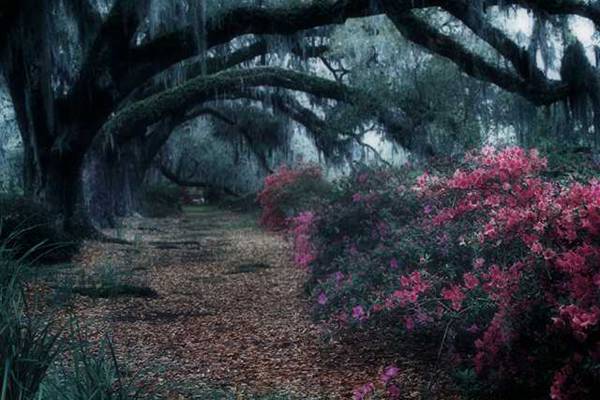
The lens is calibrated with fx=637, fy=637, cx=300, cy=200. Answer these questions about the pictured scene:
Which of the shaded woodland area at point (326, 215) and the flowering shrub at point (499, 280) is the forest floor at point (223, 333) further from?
the flowering shrub at point (499, 280)

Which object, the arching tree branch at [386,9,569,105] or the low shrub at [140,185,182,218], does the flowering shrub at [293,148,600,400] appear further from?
the low shrub at [140,185,182,218]

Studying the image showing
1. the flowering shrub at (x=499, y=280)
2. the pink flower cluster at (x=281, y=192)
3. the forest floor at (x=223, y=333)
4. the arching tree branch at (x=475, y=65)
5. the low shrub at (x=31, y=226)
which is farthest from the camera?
the pink flower cluster at (x=281, y=192)

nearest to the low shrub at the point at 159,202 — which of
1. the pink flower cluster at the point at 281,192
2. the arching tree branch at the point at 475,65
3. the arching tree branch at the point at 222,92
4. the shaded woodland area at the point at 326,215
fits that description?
the shaded woodland area at the point at 326,215

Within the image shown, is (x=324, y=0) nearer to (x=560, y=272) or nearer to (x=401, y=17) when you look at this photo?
(x=401, y=17)

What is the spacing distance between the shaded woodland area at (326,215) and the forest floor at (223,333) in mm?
28

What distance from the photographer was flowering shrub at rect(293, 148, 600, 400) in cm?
271

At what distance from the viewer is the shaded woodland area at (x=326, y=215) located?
2953 millimetres

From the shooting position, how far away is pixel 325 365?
4.01 metres

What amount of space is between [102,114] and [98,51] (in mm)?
1132

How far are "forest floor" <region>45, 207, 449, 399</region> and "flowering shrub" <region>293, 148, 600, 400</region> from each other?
28cm

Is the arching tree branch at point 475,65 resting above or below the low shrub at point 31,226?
above

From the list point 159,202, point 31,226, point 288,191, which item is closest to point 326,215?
point 31,226

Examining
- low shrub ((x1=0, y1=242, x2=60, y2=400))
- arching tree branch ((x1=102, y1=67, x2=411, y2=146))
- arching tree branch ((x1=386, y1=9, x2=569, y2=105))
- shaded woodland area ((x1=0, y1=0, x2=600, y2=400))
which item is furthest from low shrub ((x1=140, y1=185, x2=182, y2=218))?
low shrub ((x1=0, y1=242, x2=60, y2=400))

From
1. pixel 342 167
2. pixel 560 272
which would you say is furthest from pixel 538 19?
pixel 342 167
